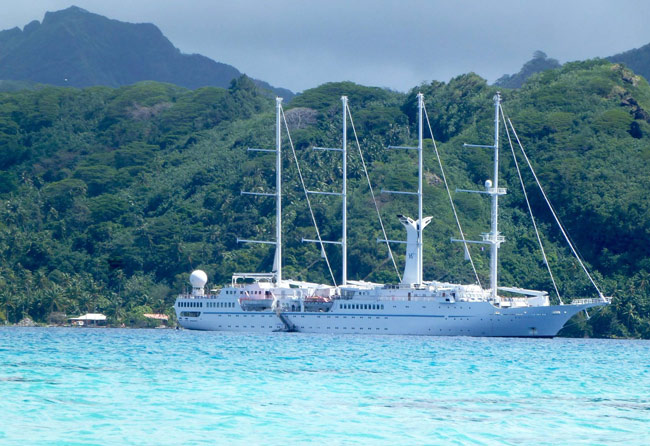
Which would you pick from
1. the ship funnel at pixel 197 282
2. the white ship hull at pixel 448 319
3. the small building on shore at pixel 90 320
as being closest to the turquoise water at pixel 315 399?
the white ship hull at pixel 448 319

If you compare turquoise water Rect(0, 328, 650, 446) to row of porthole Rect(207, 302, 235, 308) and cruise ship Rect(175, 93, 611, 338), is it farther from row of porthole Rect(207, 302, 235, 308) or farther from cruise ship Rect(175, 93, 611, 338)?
row of porthole Rect(207, 302, 235, 308)

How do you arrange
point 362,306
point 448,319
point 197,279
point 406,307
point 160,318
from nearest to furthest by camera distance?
point 448,319 < point 406,307 < point 362,306 < point 197,279 < point 160,318

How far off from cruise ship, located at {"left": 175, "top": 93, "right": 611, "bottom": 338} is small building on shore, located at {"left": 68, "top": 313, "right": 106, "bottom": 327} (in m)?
15.6

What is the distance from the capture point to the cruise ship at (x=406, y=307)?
2311 inches

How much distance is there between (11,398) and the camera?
2162 centimetres

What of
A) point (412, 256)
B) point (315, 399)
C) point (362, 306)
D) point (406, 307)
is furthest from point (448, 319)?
point (315, 399)

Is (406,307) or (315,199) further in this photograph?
(315,199)

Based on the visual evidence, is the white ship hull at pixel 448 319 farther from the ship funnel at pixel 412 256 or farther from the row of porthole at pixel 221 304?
the row of porthole at pixel 221 304

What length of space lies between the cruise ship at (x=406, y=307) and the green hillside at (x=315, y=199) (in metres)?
14.4

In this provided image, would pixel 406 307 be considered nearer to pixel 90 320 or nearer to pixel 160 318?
pixel 160 318

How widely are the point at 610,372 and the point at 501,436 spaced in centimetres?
1523

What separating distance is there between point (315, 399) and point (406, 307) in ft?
122

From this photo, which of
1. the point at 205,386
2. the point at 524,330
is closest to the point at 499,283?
the point at 524,330

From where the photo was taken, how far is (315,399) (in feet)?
74.5
